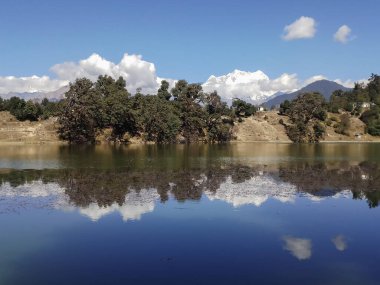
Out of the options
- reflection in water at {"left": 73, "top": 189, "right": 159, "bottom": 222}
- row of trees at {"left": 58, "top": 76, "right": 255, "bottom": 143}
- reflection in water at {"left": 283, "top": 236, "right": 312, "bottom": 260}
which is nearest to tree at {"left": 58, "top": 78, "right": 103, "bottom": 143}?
row of trees at {"left": 58, "top": 76, "right": 255, "bottom": 143}

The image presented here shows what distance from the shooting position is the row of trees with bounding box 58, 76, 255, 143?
118m

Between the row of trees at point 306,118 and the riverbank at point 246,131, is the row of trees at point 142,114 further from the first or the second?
the row of trees at point 306,118

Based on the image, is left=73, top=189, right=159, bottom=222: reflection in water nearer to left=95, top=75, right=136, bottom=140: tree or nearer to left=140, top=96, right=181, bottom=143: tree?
left=95, top=75, right=136, bottom=140: tree

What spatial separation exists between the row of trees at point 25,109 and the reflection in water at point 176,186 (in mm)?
81732

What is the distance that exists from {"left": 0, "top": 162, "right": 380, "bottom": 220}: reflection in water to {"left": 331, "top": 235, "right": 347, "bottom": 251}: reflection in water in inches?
384

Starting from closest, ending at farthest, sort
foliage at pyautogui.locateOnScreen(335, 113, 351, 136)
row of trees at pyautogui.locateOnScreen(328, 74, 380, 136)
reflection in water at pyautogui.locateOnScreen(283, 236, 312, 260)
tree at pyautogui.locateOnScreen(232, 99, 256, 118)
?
reflection in water at pyautogui.locateOnScreen(283, 236, 312, 260)
tree at pyautogui.locateOnScreen(232, 99, 256, 118)
foliage at pyautogui.locateOnScreen(335, 113, 351, 136)
row of trees at pyautogui.locateOnScreen(328, 74, 380, 136)

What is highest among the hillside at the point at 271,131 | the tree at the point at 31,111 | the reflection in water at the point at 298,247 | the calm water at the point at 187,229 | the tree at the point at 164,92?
the tree at the point at 164,92

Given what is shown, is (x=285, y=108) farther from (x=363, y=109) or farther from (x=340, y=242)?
(x=340, y=242)

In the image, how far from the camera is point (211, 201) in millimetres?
34469

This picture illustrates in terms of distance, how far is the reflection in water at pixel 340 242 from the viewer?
22172 mm

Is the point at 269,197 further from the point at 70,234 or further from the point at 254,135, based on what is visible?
the point at 254,135

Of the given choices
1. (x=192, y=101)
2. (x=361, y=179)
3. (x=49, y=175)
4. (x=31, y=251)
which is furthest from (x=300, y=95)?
(x=31, y=251)

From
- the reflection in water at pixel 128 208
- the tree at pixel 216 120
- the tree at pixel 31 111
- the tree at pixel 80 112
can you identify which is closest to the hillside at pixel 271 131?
the tree at pixel 216 120

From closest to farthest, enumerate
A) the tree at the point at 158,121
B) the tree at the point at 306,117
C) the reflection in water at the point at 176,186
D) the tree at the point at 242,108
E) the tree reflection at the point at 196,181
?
1. the reflection in water at the point at 176,186
2. the tree reflection at the point at 196,181
3. the tree at the point at 158,121
4. the tree at the point at 306,117
5. the tree at the point at 242,108
